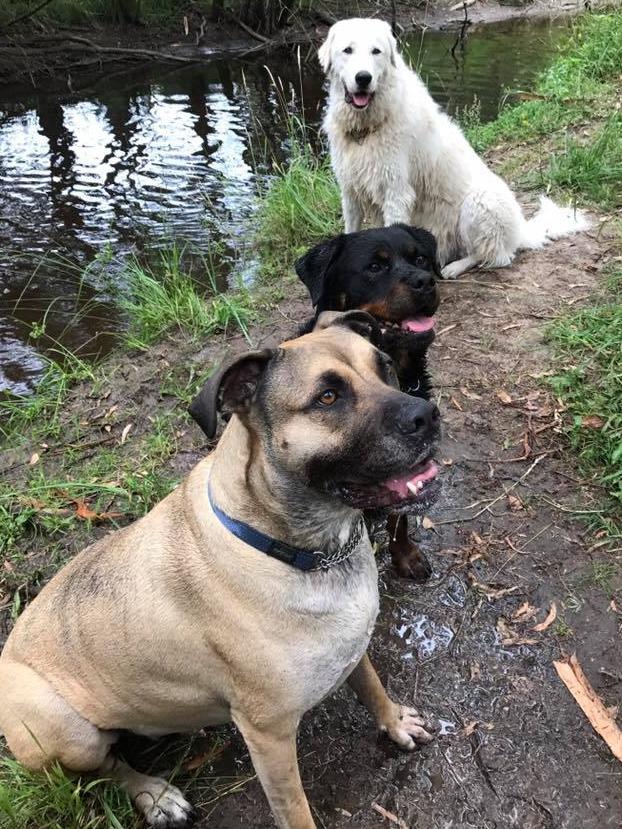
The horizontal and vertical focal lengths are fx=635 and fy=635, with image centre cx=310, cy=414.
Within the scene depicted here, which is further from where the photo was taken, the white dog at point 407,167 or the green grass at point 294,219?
the green grass at point 294,219

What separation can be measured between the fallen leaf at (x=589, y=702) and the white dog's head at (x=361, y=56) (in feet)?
14.8

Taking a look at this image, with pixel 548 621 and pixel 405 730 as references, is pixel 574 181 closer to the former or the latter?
pixel 548 621

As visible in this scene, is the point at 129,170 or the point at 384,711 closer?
the point at 384,711

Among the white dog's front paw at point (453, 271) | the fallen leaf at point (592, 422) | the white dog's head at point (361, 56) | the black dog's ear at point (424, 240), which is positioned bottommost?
the fallen leaf at point (592, 422)

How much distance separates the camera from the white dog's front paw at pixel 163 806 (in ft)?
8.07

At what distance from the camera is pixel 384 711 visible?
102 inches

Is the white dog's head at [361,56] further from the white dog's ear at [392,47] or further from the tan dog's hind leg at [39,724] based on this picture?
the tan dog's hind leg at [39,724]

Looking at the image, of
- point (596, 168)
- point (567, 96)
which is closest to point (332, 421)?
point (596, 168)

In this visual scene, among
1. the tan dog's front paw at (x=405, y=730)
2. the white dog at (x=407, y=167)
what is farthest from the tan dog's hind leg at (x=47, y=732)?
the white dog at (x=407, y=167)

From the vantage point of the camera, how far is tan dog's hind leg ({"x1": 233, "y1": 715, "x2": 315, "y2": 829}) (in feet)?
6.96

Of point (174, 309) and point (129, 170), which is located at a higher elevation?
point (129, 170)

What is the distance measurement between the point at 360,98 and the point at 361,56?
1.02ft

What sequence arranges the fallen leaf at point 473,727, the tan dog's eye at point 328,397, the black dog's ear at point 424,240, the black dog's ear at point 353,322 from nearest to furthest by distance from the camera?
the tan dog's eye at point 328,397
the black dog's ear at point 353,322
the fallen leaf at point 473,727
the black dog's ear at point 424,240

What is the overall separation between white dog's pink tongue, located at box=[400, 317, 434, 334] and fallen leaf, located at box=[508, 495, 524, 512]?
1067 mm
